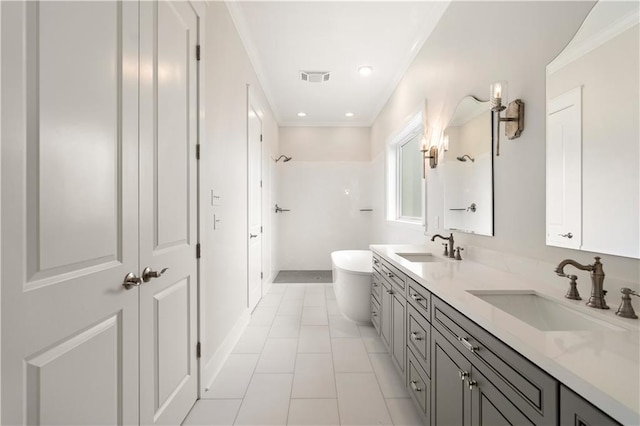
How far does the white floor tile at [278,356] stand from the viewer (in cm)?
207

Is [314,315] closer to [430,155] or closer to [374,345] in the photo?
[374,345]

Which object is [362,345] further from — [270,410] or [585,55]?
[585,55]

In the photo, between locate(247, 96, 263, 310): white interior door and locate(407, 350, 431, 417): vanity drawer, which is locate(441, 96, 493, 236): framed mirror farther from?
locate(247, 96, 263, 310): white interior door

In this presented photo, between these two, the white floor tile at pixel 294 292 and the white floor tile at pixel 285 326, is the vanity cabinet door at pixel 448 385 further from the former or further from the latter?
the white floor tile at pixel 294 292

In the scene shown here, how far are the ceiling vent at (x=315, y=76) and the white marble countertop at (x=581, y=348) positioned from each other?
300 centimetres

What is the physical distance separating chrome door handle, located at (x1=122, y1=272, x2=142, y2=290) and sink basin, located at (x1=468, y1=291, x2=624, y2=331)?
4.56ft

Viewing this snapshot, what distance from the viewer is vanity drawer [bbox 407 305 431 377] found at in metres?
1.38

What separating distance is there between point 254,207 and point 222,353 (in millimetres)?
1704

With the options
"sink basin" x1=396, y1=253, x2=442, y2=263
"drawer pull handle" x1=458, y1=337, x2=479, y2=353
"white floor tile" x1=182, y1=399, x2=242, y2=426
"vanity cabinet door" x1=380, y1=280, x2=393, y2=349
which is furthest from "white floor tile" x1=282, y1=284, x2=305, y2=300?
"drawer pull handle" x1=458, y1=337, x2=479, y2=353

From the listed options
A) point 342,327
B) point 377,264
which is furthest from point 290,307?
point 377,264

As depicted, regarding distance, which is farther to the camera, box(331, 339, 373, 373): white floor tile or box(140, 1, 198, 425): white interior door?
box(331, 339, 373, 373): white floor tile

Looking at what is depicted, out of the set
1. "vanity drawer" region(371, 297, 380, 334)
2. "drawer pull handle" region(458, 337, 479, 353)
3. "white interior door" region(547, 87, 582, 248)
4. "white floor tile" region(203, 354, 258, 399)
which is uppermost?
"white interior door" region(547, 87, 582, 248)

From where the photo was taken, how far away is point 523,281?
135 cm

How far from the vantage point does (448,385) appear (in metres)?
1.16
